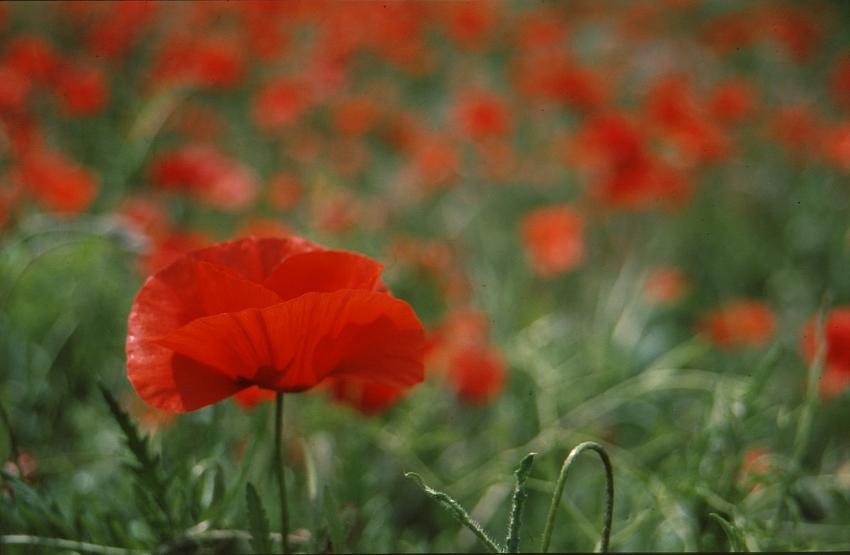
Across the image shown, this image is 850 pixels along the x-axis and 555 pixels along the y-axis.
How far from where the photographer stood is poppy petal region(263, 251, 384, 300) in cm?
68

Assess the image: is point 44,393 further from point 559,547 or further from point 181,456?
point 559,547

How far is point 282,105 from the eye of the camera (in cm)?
288

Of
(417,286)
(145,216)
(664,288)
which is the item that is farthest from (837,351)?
(145,216)

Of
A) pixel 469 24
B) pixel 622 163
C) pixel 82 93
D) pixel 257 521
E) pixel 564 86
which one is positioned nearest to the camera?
pixel 257 521

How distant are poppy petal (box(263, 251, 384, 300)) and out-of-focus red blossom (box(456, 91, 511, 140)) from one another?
7.40 ft

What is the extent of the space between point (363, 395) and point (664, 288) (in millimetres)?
1086

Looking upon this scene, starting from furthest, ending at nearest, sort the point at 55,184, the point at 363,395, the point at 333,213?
1. the point at 333,213
2. the point at 55,184
3. the point at 363,395

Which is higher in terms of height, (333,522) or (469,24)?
(469,24)

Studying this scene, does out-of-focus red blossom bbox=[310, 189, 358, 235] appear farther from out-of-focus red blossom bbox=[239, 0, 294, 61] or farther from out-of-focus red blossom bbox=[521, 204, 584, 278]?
out-of-focus red blossom bbox=[239, 0, 294, 61]

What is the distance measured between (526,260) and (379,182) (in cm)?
81

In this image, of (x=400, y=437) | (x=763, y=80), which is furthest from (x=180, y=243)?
(x=763, y=80)

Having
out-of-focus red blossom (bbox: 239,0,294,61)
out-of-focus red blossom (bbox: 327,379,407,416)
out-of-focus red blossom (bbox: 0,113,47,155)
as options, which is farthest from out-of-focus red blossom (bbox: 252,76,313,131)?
out-of-focus red blossom (bbox: 327,379,407,416)

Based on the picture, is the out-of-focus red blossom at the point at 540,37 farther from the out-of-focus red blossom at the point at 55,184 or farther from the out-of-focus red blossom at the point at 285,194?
the out-of-focus red blossom at the point at 55,184

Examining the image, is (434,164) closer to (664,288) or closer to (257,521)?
(664,288)
